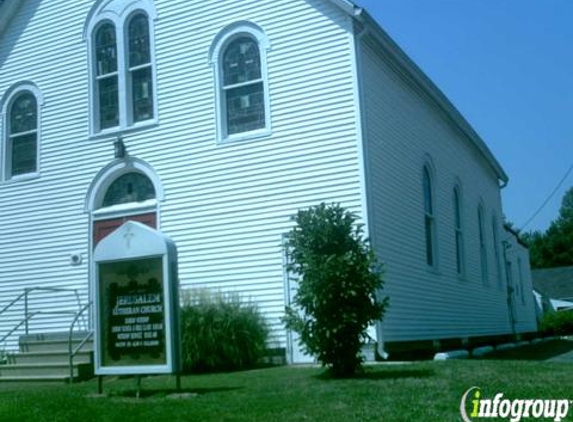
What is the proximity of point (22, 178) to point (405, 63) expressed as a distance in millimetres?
9431

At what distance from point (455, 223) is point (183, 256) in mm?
9357

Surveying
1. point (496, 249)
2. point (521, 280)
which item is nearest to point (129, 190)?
point (496, 249)

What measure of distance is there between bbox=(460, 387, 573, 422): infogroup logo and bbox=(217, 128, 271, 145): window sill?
8.56 metres

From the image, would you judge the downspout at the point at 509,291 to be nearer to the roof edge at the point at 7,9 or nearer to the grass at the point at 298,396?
the grass at the point at 298,396

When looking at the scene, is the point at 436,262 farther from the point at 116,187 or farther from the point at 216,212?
the point at 116,187

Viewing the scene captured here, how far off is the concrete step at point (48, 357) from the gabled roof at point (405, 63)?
8022 mm

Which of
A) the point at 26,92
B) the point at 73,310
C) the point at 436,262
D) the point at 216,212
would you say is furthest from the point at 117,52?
the point at 436,262

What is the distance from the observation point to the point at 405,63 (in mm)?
17453

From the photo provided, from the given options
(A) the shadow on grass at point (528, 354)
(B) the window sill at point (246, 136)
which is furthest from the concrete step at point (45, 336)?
(A) the shadow on grass at point (528, 354)

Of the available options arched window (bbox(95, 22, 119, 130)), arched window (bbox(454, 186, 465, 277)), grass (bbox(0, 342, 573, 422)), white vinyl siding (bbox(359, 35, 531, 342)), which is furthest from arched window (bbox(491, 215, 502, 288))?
grass (bbox(0, 342, 573, 422))

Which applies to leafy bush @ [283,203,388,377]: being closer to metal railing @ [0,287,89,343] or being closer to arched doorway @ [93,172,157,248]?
arched doorway @ [93,172,157,248]

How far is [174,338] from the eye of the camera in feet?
32.2

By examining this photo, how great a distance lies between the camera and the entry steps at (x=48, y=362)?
13609mm

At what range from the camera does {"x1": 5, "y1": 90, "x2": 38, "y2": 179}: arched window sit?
1888 centimetres
